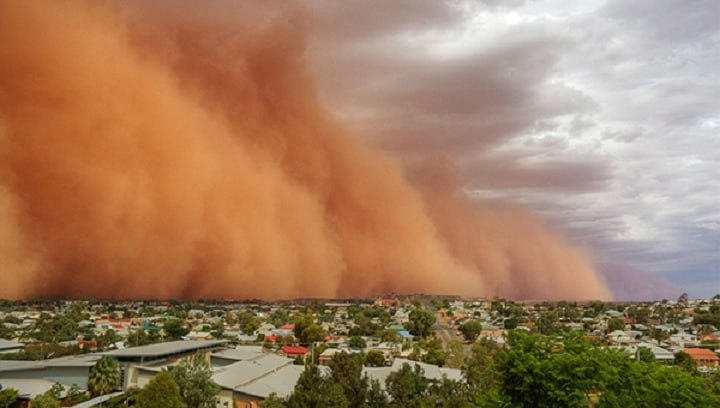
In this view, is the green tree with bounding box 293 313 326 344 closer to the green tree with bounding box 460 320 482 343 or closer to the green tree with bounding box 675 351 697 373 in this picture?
the green tree with bounding box 460 320 482 343

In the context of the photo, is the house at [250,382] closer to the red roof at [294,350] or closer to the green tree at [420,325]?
the red roof at [294,350]

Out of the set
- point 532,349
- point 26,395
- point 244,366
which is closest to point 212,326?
point 244,366

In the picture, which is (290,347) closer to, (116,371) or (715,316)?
(116,371)

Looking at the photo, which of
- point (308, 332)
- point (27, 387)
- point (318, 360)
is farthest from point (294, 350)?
point (27, 387)

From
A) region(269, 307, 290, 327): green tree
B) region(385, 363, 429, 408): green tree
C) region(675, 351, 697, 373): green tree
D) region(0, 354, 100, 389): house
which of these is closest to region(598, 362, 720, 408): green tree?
region(385, 363, 429, 408): green tree

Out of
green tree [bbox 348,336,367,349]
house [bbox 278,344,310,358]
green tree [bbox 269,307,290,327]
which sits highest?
green tree [bbox 269,307,290,327]
